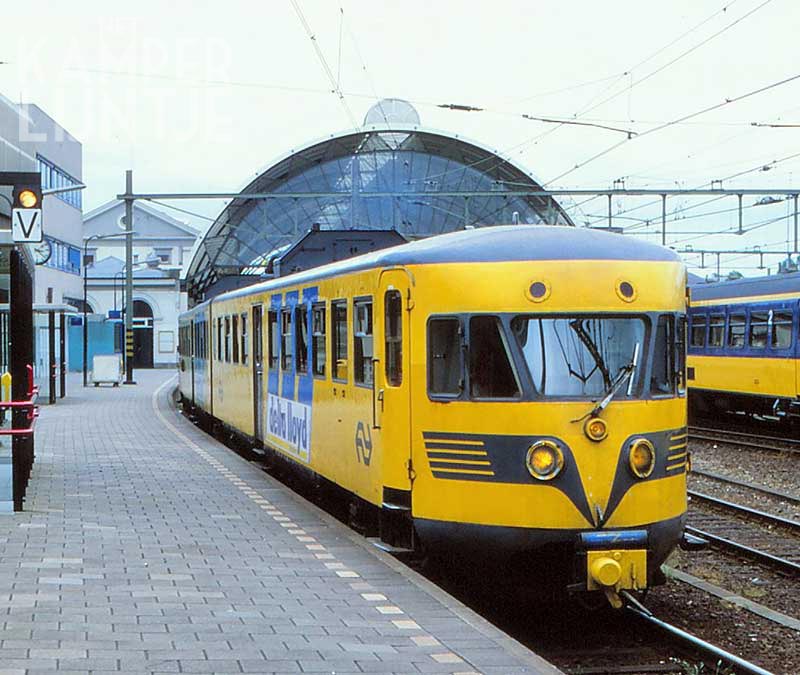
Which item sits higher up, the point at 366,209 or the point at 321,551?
the point at 366,209

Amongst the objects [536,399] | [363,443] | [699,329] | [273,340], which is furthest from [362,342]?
[699,329]

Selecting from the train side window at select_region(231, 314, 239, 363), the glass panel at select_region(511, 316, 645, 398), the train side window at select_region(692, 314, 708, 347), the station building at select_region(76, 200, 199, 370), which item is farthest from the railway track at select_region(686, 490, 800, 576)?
the station building at select_region(76, 200, 199, 370)

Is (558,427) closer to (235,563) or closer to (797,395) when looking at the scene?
(235,563)

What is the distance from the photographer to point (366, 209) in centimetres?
6219

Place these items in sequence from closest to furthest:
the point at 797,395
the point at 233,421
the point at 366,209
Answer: the point at 233,421, the point at 797,395, the point at 366,209

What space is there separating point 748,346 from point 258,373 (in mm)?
12095

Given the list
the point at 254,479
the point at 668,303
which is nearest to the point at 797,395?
the point at 254,479

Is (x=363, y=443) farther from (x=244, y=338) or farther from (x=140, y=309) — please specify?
(x=140, y=309)

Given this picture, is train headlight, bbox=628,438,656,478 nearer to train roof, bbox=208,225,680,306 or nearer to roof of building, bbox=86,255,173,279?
train roof, bbox=208,225,680,306

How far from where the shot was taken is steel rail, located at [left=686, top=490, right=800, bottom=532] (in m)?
14.3

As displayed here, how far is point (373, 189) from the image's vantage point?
5997 centimetres

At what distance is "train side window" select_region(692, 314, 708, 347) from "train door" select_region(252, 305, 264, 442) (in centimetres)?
1359

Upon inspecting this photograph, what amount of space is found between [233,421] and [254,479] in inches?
183

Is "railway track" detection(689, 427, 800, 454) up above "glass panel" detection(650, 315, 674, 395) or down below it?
below
